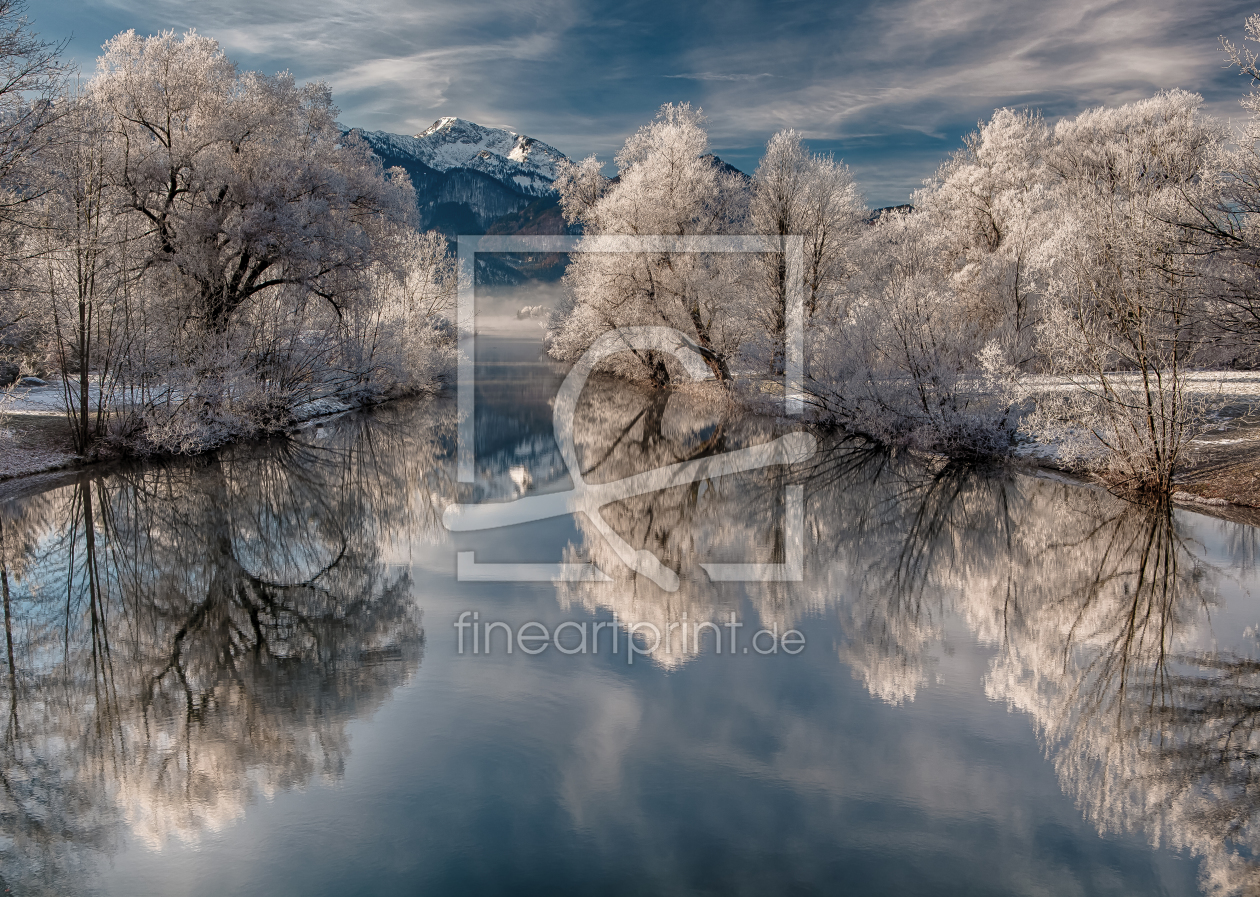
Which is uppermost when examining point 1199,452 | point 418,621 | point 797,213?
point 797,213

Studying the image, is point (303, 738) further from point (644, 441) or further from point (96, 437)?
point (644, 441)

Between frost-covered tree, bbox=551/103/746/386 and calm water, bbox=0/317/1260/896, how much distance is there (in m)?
19.0

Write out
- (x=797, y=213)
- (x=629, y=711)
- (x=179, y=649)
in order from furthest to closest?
(x=797, y=213) < (x=179, y=649) < (x=629, y=711)

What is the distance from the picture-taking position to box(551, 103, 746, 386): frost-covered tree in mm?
31297

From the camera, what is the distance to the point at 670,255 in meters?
31.7

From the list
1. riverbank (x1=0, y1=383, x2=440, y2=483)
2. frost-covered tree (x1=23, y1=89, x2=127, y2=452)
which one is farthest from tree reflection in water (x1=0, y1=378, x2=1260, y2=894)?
frost-covered tree (x1=23, y1=89, x2=127, y2=452)

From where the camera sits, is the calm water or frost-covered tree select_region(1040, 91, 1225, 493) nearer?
the calm water

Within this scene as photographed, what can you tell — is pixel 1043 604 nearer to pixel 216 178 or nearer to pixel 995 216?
pixel 216 178

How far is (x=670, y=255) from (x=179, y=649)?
26.1 metres

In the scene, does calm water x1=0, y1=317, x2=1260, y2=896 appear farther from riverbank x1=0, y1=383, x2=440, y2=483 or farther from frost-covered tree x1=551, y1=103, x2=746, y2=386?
frost-covered tree x1=551, y1=103, x2=746, y2=386

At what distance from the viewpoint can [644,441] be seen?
23469mm

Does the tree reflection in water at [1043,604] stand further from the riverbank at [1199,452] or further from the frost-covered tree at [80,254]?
the frost-covered tree at [80,254]

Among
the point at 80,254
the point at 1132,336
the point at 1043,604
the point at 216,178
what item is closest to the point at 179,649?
the point at 1043,604

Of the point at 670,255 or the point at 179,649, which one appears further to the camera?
the point at 670,255
